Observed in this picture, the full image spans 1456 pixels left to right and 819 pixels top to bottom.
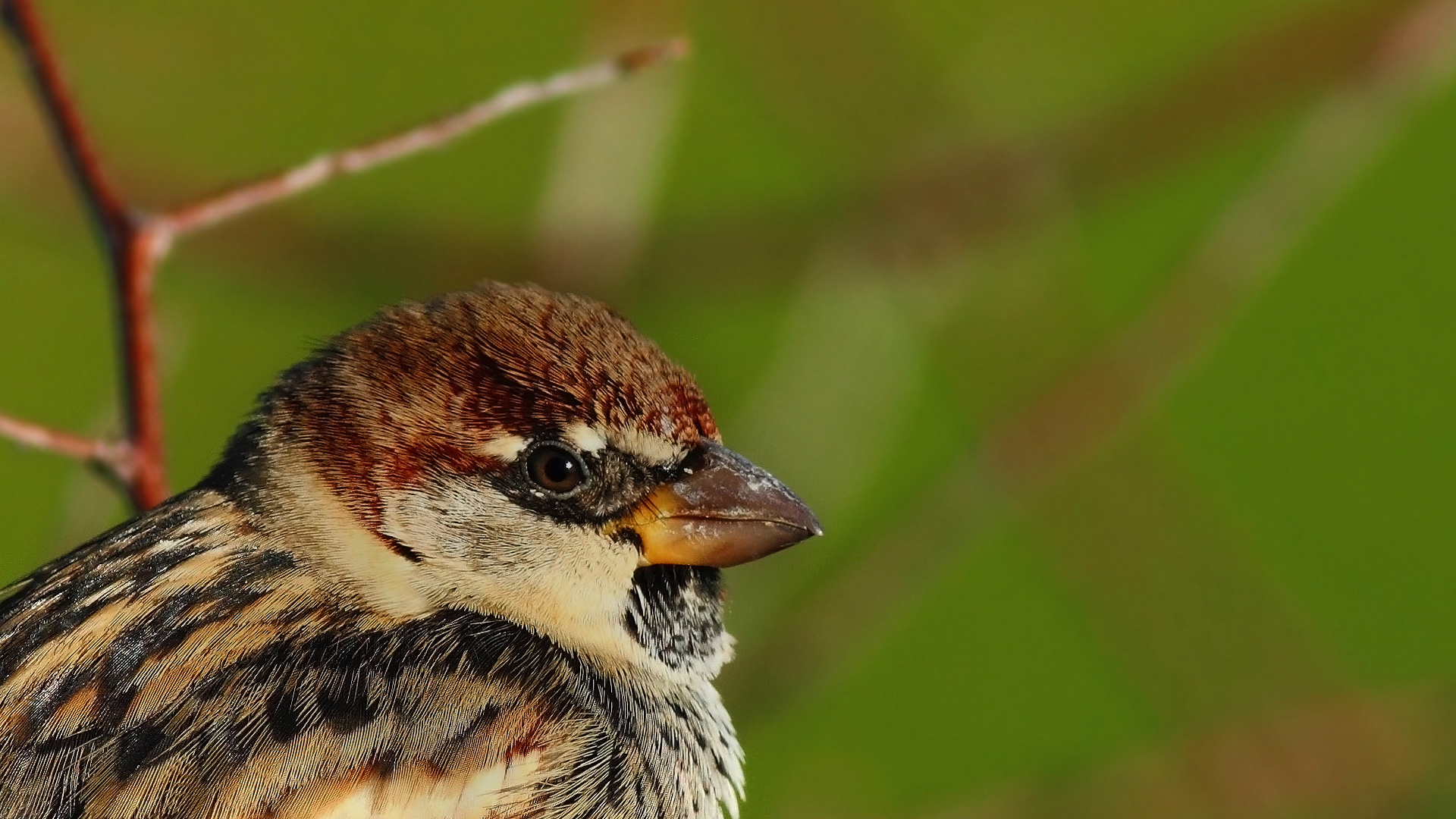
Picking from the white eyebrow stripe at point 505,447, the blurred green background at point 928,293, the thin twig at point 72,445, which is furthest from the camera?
the blurred green background at point 928,293

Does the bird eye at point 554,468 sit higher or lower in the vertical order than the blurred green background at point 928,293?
lower

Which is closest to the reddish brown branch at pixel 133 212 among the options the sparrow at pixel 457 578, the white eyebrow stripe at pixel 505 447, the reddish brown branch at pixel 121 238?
the reddish brown branch at pixel 121 238

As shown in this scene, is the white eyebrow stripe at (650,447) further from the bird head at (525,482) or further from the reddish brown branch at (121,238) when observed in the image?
the reddish brown branch at (121,238)

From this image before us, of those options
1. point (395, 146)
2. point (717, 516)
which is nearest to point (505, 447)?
point (717, 516)

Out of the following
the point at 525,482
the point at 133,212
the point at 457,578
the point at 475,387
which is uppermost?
the point at 133,212

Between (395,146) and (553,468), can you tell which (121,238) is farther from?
(553,468)

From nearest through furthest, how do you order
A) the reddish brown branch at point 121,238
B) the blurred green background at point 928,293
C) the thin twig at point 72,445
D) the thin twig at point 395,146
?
the reddish brown branch at point 121,238
the thin twig at point 72,445
the thin twig at point 395,146
the blurred green background at point 928,293
